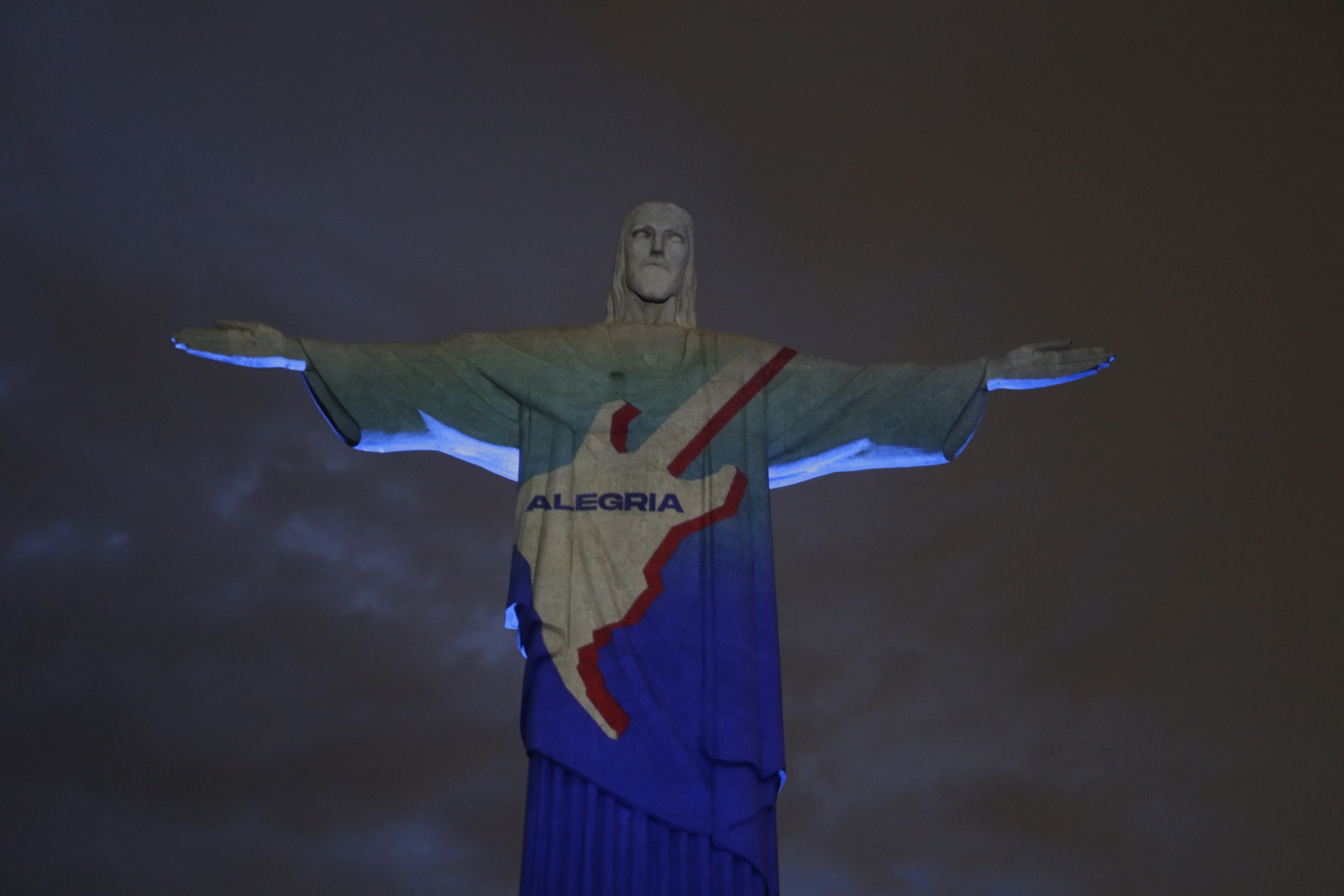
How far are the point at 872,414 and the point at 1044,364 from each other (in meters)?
1.28

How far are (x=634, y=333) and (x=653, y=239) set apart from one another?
816 millimetres

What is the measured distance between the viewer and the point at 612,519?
384 inches

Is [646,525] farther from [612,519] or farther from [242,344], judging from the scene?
[242,344]

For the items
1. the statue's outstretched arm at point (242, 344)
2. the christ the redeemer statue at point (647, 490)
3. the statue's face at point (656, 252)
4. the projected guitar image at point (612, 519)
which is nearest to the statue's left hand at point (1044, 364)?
the christ the redeemer statue at point (647, 490)

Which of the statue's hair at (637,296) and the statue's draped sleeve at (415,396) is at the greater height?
the statue's hair at (637,296)

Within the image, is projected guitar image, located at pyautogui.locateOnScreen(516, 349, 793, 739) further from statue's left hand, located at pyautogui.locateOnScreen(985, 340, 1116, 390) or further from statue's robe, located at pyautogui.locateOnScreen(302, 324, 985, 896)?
statue's left hand, located at pyautogui.locateOnScreen(985, 340, 1116, 390)

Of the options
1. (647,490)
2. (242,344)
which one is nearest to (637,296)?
(647,490)

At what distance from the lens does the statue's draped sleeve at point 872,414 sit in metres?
10.3

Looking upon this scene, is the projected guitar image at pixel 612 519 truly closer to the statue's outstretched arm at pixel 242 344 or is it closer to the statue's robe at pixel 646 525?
the statue's robe at pixel 646 525

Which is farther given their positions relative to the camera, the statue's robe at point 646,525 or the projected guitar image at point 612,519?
the projected guitar image at point 612,519

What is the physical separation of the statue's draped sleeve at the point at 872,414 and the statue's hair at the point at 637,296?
1.03m

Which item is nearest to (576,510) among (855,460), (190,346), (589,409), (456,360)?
(589,409)

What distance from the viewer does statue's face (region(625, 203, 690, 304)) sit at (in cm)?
1085

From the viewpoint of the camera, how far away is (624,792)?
8.80 meters
